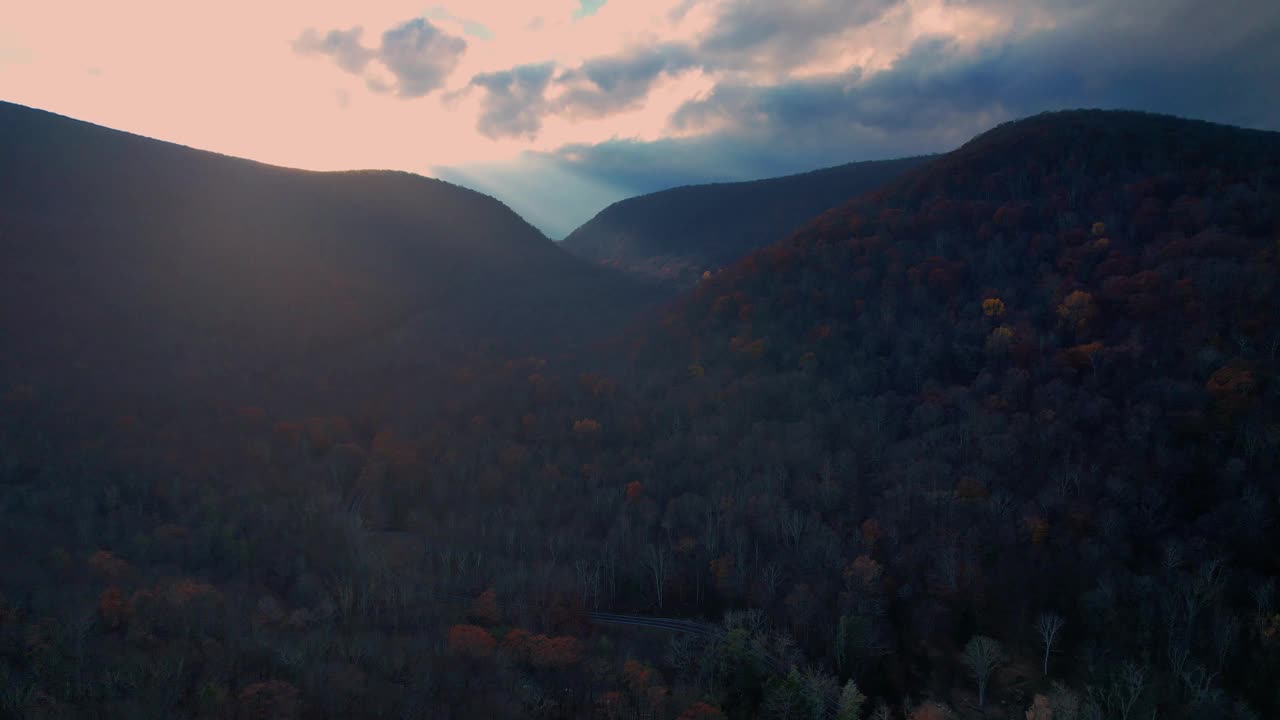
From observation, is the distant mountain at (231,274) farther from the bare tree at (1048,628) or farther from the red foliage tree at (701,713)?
the bare tree at (1048,628)

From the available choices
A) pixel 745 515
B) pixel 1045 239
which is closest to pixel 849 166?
pixel 1045 239

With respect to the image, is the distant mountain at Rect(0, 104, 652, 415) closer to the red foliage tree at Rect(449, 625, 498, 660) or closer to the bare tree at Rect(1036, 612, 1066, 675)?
the red foliage tree at Rect(449, 625, 498, 660)

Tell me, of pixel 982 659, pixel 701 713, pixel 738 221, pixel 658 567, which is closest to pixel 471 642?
pixel 701 713

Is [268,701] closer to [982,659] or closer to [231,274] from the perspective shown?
[982,659]

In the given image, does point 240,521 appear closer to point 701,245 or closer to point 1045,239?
point 1045,239

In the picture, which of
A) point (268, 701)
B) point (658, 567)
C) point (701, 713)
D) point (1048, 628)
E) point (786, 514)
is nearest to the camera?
point (268, 701)

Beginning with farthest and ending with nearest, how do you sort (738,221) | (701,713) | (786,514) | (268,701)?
(738,221), (786,514), (701,713), (268,701)

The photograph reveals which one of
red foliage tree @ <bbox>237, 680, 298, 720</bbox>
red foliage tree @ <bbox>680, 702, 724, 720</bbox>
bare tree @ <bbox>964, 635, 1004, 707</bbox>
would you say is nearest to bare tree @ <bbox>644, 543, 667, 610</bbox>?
red foliage tree @ <bbox>680, 702, 724, 720</bbox>
